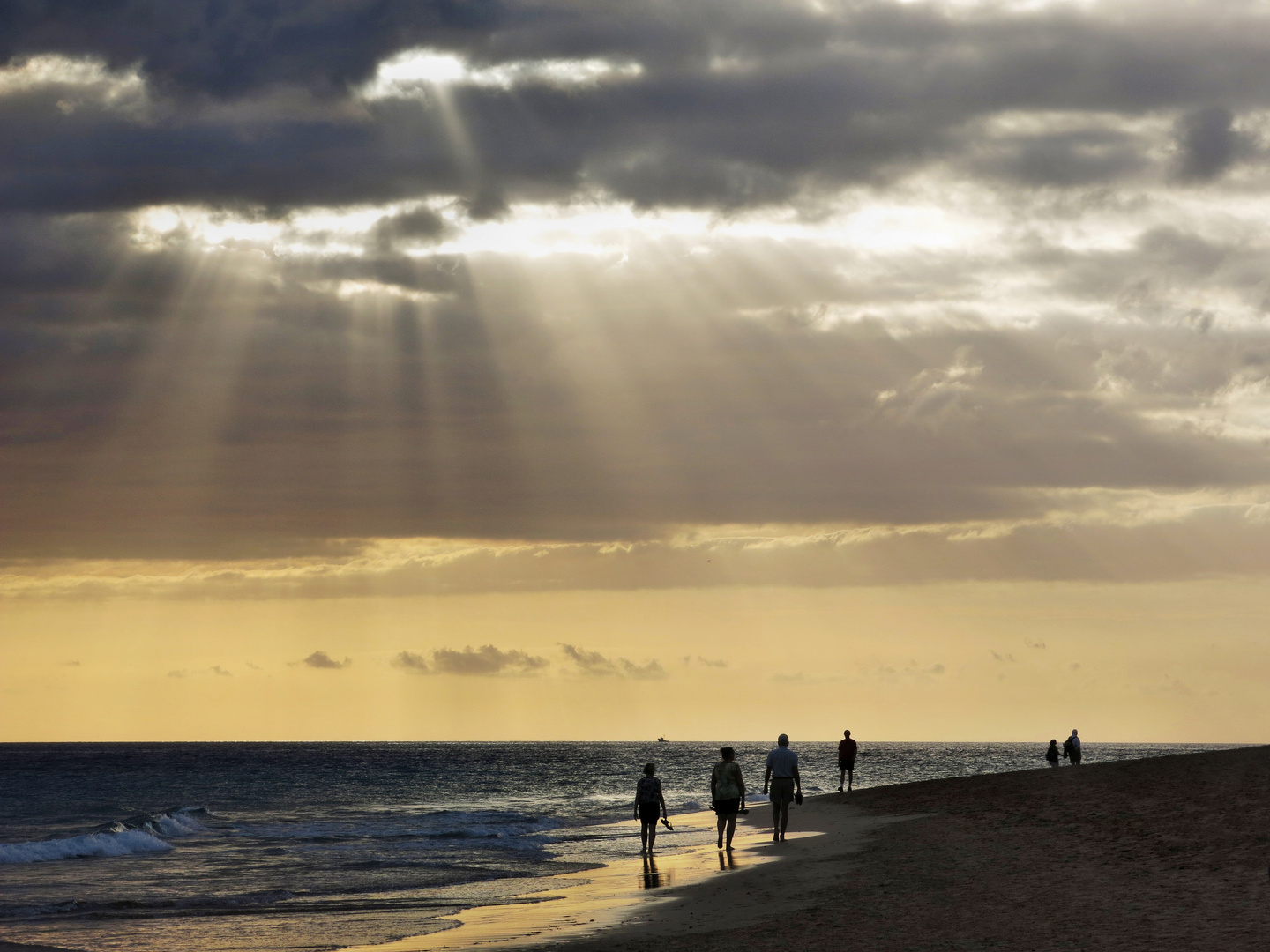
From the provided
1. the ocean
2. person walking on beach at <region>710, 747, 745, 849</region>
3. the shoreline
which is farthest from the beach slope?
the ocean

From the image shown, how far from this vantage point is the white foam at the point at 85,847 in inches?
1405

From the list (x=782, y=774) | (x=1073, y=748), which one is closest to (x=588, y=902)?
(x=782, y=774)

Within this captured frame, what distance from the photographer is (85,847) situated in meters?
37.7

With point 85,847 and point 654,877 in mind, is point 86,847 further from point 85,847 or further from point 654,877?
point 654,877

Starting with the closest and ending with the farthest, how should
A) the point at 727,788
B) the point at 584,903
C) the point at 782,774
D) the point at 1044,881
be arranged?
the point at 1044,881 < the point at 584,903 < the point at 727,788 < the point at 782,774

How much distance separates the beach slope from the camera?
1302 centimetres

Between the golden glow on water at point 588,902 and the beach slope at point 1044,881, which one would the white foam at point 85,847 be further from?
the beach slope at point 1044,881

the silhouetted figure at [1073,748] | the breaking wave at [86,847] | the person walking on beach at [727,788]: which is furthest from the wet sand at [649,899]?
the silhouetted figure at [1073,748]

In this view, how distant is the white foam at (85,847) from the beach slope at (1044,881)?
22583 millimetres

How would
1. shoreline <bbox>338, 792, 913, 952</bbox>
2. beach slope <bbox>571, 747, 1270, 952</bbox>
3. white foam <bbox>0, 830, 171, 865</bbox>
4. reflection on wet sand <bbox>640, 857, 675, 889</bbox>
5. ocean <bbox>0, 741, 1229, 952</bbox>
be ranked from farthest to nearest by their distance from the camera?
white foam <bbox>0, 830, 171, 865</bbox> < reflection on wet sand <bbox>640, 857, 675, 889</bbox> < ocean <bbox>0, 741, 1229, 952</bbox> < shoreline <bbox>338, 792, 913, 952</bbox> < beach slope <bbox>571, 747, 1270, 952</bbox>

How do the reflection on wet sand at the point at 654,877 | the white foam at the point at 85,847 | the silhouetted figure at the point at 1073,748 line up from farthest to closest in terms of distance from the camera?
the silhouetted figure at the point at 1073,748 < the white foam at the point at 85,847 < the reflection on wet sand at the point at 654,877

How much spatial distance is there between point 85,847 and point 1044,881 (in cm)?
3165

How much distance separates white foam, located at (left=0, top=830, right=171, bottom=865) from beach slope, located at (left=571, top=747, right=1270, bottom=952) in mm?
22583

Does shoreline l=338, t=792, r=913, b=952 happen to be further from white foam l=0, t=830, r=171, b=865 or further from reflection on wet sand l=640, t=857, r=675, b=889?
white foam l=0, t=830, r=171, b=865
